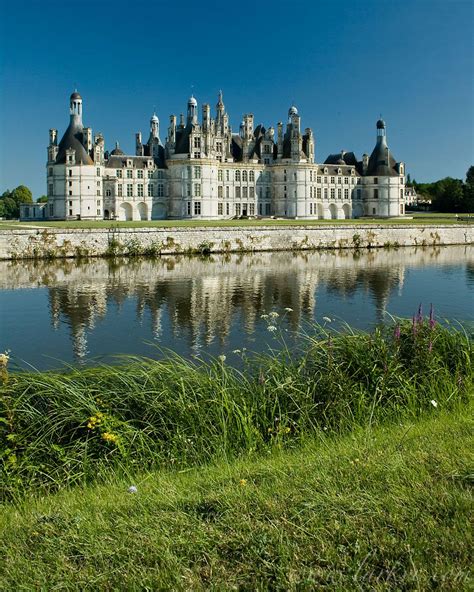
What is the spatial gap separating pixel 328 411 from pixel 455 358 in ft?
7.10

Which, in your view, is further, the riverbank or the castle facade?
the castle facade

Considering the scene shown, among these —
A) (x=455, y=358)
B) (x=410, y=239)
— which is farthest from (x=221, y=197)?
(x=455, y=358)

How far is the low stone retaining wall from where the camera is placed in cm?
3097

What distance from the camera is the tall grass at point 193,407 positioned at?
5.00 m

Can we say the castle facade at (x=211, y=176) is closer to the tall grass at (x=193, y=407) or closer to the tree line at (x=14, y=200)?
the tree line at (x=14, y=200)

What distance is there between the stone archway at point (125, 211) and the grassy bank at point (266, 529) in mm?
56015

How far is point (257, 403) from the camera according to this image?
19.7ft

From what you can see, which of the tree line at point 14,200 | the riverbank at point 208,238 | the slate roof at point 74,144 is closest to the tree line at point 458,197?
the riverbank at point 208,238

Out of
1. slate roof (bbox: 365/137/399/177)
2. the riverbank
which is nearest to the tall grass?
the riverbank

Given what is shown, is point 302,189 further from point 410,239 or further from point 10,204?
point 10,204

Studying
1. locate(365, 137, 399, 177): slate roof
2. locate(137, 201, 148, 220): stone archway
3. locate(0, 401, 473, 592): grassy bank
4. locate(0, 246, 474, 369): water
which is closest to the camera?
locate(0, 401, 473, 592): grassy bank

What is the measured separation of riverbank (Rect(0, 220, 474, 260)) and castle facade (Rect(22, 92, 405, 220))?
2062 cm

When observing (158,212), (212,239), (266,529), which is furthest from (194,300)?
(158,212)

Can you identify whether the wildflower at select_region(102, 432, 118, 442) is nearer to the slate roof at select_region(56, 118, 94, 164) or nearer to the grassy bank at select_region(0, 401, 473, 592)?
the grassy bank at select_region(0, 401, 473, 592)
